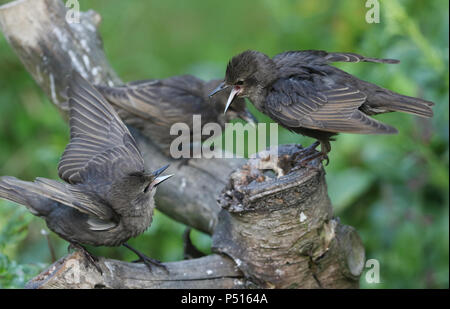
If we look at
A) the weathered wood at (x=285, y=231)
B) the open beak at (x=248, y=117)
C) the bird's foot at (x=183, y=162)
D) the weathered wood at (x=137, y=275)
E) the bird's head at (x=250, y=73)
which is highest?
the open beak at (x=248, y=117)

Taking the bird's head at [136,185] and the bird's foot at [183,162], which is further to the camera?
the bird's foot at [183,162]

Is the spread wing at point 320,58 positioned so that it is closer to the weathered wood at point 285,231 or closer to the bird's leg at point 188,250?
the weathered wood at point 285,231

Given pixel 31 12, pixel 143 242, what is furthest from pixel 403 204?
pixel 31 12

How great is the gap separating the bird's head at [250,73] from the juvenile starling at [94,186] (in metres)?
0.73

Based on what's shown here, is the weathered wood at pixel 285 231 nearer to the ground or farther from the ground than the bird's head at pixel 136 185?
nearer to the ground

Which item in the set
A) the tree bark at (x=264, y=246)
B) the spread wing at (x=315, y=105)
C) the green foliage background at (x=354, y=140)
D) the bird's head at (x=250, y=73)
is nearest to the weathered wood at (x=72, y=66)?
the tree bark at (x=264, y=246)

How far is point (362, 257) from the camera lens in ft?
12.8

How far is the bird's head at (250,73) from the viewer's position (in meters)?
3.89

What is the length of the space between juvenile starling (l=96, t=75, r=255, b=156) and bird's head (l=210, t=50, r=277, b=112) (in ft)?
4.34

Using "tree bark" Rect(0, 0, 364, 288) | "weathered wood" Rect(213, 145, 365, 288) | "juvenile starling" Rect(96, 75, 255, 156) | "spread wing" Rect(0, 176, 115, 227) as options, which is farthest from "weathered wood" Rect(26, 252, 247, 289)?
"juvenile starling" Rect(96, 75, 255, 156)

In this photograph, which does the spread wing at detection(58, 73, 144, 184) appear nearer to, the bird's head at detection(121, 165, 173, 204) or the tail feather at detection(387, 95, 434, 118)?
the bird's head at detection(121, 165, 173, 204)

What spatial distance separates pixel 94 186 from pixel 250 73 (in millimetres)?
1238

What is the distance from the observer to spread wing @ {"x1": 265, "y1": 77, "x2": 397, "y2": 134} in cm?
359

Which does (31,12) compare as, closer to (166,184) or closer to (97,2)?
(166,184)
